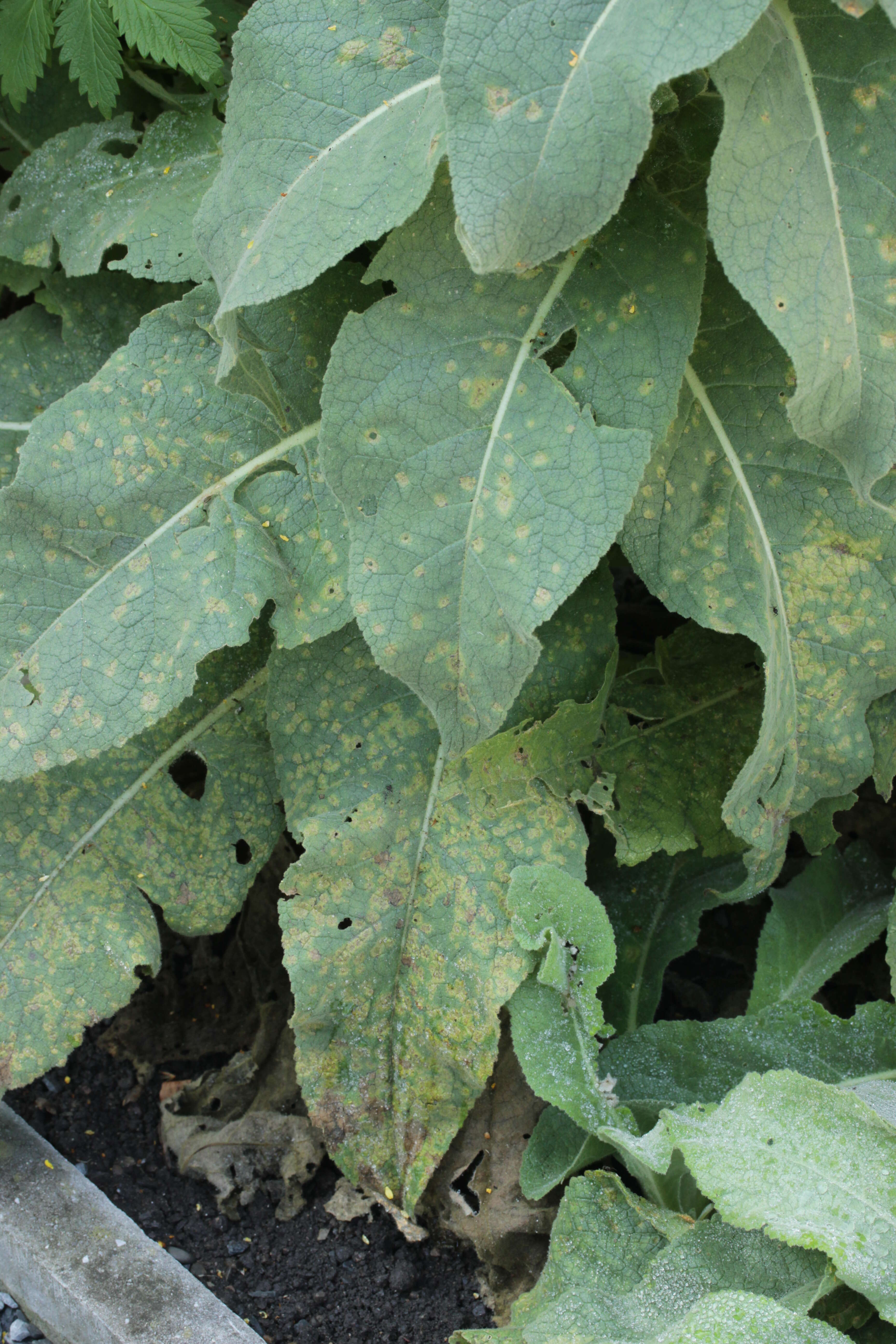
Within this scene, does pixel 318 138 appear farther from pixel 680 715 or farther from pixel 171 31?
pixel 680 715

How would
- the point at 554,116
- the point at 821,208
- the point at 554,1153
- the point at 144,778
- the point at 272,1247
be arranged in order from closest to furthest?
the point at 554,116 < the point at 821,208 < the point at 554,1153 < the point at 272,1247 < the point at 144,778

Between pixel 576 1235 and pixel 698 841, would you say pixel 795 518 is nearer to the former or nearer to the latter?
pixel 698 841

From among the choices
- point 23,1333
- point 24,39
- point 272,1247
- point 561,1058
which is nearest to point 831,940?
point 561,1058

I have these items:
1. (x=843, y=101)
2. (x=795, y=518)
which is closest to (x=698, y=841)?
(x=795, y=518)

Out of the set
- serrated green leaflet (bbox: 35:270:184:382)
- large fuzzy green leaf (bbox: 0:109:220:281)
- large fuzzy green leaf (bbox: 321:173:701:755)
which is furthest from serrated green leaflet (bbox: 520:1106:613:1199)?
serrated green leaflet (bbox: 35:270:184:382)

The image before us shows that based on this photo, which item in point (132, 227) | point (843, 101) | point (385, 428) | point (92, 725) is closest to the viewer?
point (843, 101)

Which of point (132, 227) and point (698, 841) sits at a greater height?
point (132, 227)

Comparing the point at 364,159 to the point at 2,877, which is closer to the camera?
Answer: the point at 364,159

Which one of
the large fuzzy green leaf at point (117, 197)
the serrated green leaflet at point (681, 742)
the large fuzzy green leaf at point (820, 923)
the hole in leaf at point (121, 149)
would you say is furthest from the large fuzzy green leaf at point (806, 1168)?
the hole in leaf at point (121, 149)
